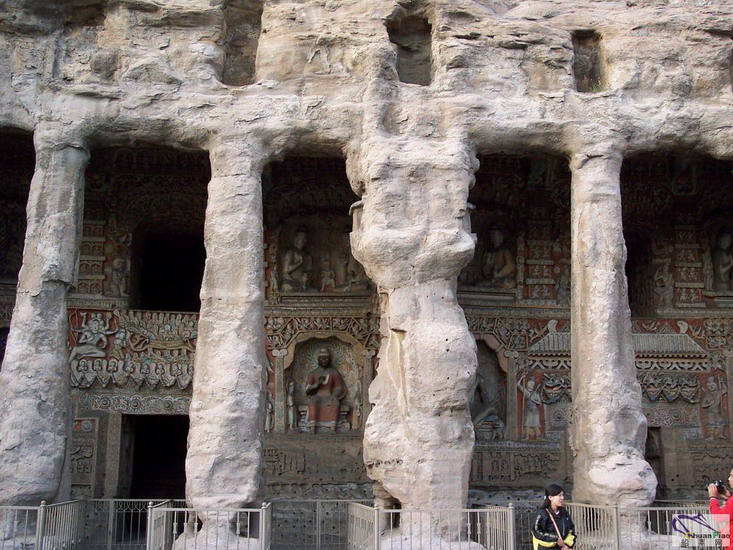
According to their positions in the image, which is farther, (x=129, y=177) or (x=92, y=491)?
(x=129, y=177)

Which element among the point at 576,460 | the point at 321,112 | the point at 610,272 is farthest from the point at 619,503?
the point at 321,112

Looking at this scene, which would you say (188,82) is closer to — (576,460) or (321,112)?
(321,112)

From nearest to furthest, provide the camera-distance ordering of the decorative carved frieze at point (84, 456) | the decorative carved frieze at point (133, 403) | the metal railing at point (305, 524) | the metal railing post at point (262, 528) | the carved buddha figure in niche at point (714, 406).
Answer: the metal railing post at point (262, 528)
the metal railing at point (305, 524)
the decorative carved frieze at point (84, 456)
the decorative carved frieze at point (133, 403)
the carved buddha figure in niche at point (714, 406)

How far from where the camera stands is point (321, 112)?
33.7ft

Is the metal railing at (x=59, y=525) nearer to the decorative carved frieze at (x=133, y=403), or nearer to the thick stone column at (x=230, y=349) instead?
the thick stone column at (x=230, y=349)

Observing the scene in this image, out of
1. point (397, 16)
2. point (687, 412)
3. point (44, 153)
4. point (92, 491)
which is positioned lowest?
point (92, 491)

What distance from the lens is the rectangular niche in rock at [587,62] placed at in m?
11.2

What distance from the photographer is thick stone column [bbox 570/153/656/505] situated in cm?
932

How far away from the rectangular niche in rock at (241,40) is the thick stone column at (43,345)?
2139 millimetres

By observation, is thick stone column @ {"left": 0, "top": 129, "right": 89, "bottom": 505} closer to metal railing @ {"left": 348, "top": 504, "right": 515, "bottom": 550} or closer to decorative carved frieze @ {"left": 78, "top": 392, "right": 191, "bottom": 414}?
decorative carved frieze @ {"left": 78, "top": 392, "right": 191, "bottom": 414}

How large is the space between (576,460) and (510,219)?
468cm

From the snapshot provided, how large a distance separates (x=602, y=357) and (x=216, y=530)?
175 inches

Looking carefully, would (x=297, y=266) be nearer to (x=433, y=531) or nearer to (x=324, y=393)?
(x=324, y=393)

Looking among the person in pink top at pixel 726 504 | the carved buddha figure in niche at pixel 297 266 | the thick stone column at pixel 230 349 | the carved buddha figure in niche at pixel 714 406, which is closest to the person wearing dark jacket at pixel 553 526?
the person in pink top at pixel 726 504
